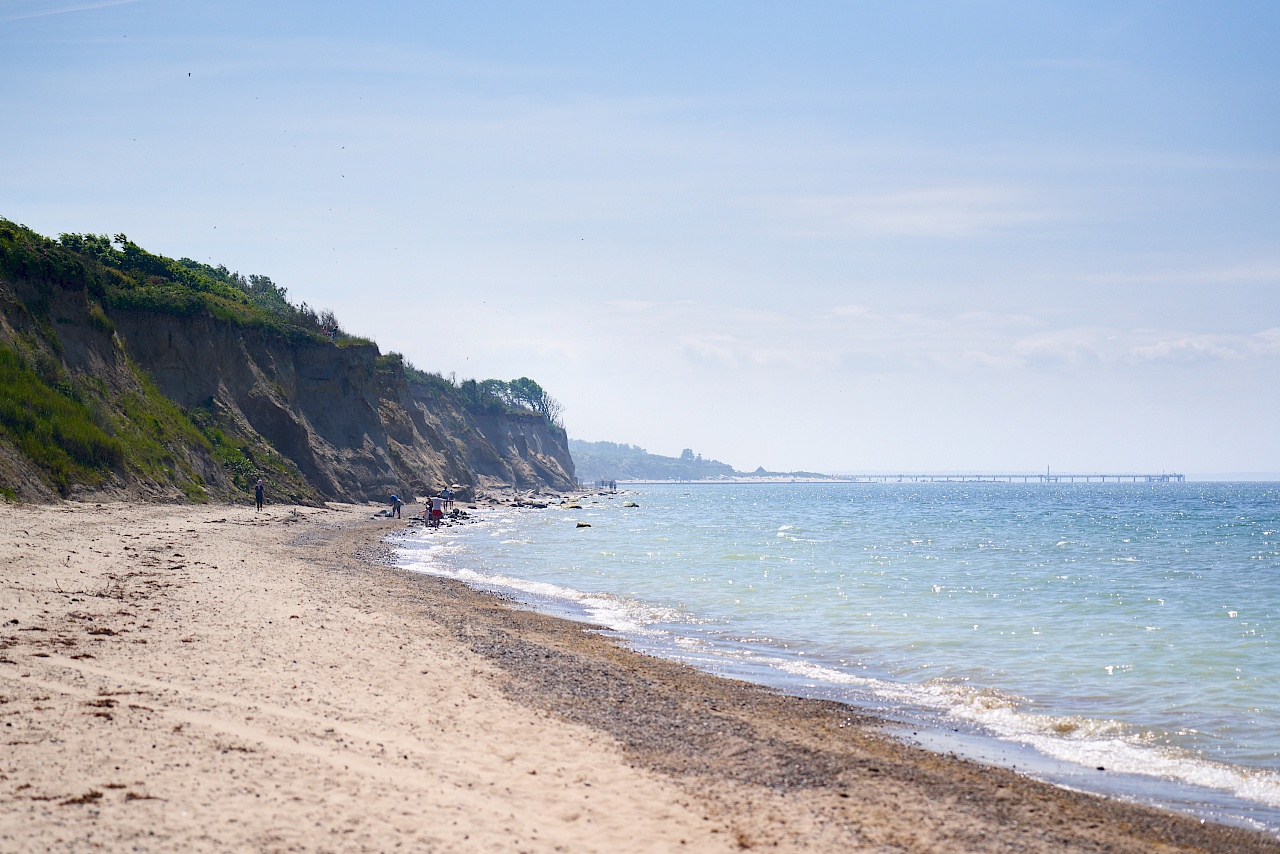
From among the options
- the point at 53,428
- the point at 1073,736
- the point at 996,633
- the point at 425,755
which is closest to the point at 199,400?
the point at 53,428

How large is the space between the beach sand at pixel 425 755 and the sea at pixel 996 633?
5.01 feet

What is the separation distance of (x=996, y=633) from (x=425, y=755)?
1373 cm

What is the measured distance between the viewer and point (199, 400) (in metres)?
45.0

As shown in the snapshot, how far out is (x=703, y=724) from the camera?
10.1 meters

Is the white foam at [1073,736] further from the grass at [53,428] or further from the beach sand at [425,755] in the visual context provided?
the grass at [53,428]

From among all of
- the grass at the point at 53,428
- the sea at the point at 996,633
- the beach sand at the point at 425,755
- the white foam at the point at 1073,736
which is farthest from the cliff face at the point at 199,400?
the white foam at the point at 1073,736

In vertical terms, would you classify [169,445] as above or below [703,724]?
above

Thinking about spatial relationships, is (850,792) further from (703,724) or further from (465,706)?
(465,706)

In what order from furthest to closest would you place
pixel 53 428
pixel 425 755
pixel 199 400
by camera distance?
pixel 199 400
pixel 53 428
pixel 425 755

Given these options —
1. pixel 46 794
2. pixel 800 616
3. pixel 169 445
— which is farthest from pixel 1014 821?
pixel 169 445

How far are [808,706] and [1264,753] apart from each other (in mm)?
5367

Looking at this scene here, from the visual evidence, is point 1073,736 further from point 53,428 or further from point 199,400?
point 199,400

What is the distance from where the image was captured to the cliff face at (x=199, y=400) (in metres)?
32.4

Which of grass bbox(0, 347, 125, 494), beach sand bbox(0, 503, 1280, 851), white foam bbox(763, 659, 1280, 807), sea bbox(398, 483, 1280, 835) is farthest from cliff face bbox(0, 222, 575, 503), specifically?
white foam bbox(763, 659, 1280, 807)
